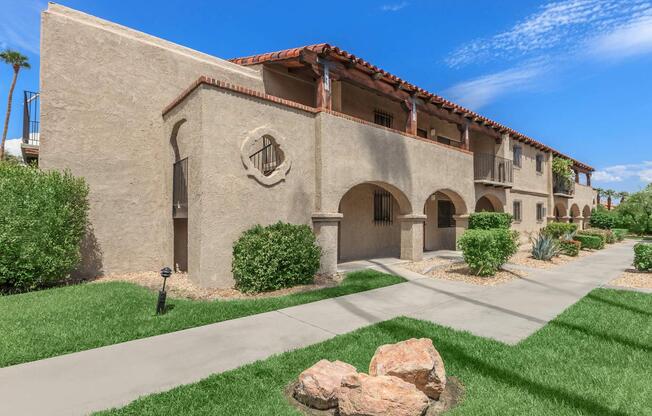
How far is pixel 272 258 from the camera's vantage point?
316 inches

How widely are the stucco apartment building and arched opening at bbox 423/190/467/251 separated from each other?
4.20 m

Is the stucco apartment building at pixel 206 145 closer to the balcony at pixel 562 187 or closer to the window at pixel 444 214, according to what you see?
the window at pixel 444 214

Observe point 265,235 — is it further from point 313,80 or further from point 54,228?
point 313,80

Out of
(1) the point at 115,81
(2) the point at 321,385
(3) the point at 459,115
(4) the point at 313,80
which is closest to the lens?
(2) the point at 321,385

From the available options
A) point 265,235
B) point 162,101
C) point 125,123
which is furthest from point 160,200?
point 265,235

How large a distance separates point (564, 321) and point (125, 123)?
1209cm

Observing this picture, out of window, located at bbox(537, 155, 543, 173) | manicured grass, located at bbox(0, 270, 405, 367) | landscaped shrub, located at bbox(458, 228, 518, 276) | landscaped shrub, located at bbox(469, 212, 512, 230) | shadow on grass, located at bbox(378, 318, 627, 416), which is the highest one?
window, located at bbox(537, 155, 543, 173)

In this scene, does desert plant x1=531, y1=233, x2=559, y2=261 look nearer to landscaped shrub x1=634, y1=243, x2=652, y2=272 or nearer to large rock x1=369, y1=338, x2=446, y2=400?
landscaped shrub x1=634, y1=243, x2=652, y2=272

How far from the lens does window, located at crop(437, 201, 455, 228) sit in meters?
17.5

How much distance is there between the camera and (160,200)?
10.5 meters

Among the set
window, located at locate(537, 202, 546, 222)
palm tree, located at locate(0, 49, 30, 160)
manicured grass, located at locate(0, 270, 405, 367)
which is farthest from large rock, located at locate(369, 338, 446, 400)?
palm tree, located at locate(0, 49, 30, 160)

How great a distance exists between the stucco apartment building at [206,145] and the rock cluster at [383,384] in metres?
5.38

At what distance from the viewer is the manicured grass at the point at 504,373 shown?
3193mm

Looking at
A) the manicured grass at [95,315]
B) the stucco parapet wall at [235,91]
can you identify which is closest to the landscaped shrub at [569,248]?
the stucco parapet wall at [235,91]
